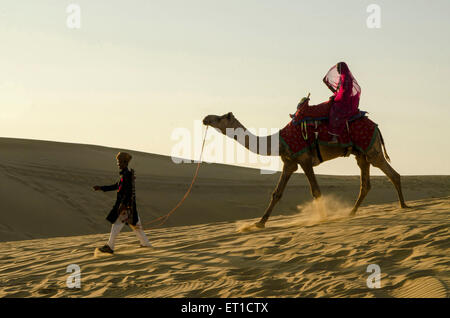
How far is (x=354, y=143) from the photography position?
440 inches

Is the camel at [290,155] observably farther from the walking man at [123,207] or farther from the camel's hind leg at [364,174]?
the walking man at [123,207]

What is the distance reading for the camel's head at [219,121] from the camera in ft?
35.7

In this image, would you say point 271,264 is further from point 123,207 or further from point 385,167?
point 385,167

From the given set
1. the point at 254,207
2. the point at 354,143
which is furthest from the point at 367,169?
the point at 254,207

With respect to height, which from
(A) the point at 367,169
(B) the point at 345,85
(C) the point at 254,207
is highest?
(B) the point at 345,85

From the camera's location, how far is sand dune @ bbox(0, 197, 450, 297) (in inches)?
262

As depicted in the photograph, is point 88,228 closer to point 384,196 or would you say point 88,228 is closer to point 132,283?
point 132,283

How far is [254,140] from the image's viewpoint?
11180 mm

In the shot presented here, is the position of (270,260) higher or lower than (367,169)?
lower

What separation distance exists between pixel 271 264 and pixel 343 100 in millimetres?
4250

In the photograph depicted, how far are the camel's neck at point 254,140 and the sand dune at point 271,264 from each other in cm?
139

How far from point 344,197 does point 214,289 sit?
2152cm
